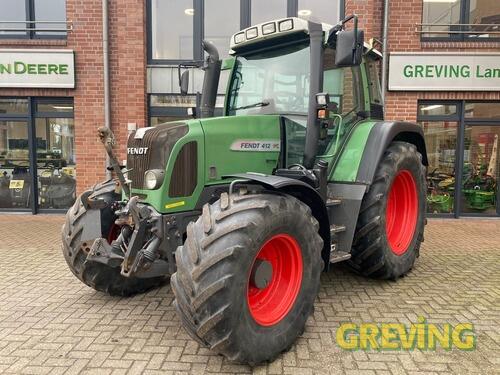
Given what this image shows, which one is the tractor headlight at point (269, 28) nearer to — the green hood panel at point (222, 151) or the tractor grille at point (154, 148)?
the green hood panel at point (222, 151)

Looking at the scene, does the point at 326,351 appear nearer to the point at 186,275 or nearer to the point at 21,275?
the point at 186,275

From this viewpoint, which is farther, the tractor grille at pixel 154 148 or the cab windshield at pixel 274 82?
the cab windshield at pixel 274 82

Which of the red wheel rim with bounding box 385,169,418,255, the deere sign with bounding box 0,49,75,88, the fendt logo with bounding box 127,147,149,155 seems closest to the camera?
the fendt logo with bounding box 127,147,149,155

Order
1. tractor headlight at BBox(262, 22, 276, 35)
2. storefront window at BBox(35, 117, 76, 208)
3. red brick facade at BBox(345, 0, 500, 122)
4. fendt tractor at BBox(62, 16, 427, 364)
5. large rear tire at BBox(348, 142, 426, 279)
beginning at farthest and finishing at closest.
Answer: storefront window at BBox(35, 117, 76, 208) < red brick facade at BBox(345, 0, 500, 122) < large rear tire at BBox(348, 142, 426, 279) < tractor headlight at BBox(262, 22, 276, 35) < fendt tractor at BBox(62, 16, 427, 364)

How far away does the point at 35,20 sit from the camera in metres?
8.77

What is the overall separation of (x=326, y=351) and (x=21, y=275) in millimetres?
3869

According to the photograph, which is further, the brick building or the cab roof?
the brick building

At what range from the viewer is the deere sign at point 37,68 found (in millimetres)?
8359

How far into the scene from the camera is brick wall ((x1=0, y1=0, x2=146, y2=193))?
8.33 m

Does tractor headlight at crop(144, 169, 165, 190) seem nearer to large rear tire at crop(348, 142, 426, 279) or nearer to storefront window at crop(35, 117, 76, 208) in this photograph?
large rear tire at crop(348, 142, 426, 279)

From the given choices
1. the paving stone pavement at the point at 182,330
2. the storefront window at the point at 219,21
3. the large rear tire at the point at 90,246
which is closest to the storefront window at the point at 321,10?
the storefront window at the point at 219,21

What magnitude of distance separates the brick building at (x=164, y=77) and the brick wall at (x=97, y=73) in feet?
0.07

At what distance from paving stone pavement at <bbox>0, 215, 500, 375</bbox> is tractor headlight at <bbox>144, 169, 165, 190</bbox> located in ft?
4.03

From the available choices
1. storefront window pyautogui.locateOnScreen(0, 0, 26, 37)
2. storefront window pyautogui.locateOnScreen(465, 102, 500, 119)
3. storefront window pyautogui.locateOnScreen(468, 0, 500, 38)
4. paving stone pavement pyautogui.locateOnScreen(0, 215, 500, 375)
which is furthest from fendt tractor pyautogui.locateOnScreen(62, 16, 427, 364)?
storefront window pyautogui.locateOnScreen(0, 0, 26, 37)
